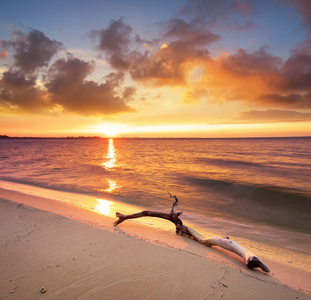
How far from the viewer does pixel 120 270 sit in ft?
10.7

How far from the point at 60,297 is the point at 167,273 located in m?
1.61

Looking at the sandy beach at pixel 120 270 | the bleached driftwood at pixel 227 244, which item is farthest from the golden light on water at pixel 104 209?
the sandy beach at pixel 120 270

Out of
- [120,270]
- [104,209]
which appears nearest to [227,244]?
[120,270]

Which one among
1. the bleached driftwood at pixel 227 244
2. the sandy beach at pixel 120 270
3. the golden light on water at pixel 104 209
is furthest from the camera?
the golden light on water at pixel 104 209

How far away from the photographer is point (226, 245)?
4223 mm

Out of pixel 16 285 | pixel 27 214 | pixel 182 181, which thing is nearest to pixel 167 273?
pixel 16 285

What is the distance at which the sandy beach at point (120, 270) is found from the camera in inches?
111

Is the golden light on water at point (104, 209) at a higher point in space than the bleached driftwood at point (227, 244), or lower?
lower

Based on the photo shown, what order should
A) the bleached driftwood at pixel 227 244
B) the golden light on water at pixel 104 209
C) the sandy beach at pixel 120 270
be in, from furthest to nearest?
the golden light on water at pixel 104 209, the bleached driftwood at pixel 227 244, the sandy beach at pixel 120 270

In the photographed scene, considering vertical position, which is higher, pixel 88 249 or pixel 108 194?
pixel 88 249

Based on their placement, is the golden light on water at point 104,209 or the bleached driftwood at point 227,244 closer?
the bleached driftwood at point 227,244

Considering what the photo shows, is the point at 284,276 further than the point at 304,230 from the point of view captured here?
No

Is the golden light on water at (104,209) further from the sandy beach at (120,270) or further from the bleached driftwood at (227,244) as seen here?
A: the sandy beach at (120,270)

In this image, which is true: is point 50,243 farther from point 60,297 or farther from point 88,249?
point 60,297
